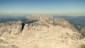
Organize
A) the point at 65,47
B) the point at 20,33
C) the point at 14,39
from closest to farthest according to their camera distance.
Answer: the point at 65,47, the point at 14,39, the point at 20,33

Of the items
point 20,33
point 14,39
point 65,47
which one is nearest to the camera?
point 65,47

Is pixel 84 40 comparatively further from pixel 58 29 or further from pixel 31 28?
pixel 31 28

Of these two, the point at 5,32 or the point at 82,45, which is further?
the point at 5,32

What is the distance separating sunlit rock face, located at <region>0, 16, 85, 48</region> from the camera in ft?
350

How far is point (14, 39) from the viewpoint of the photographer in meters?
116

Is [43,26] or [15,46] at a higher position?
[43,26]

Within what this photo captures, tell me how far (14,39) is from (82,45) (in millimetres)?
37582

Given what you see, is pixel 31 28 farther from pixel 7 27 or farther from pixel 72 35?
pixel 72 35

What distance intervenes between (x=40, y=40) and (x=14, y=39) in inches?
618

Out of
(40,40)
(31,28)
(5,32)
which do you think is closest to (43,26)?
(31,28)

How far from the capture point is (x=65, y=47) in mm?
103875

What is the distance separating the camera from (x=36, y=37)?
114 m

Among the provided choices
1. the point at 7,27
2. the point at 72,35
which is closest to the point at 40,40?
the point at 72,35

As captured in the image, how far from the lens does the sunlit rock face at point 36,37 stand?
350 ft
